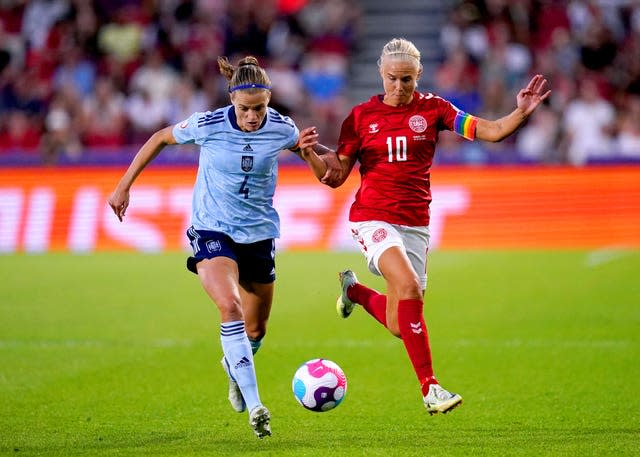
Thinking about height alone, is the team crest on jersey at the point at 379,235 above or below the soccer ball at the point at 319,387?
above

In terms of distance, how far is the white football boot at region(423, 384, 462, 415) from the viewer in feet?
22.3

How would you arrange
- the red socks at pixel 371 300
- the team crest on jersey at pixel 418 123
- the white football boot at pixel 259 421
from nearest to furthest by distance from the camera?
the white football boot at pixel 259 421
the team crest on jersey at pixel 418 123
the red socks at pixel 371 300

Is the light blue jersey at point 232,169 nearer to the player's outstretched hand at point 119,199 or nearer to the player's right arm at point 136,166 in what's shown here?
the player's right arm at point 136,166

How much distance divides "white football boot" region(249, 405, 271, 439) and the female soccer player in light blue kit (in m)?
0.60

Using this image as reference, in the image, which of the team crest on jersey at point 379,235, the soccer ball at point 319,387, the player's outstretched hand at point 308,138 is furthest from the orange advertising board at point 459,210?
the soccer ball at point 319,387

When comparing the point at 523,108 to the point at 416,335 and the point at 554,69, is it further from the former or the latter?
the point at 554,69

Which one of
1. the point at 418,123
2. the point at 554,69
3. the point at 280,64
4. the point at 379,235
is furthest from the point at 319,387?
the point at 280,64

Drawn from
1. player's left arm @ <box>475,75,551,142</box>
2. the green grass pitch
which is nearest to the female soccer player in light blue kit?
the green grass pitch

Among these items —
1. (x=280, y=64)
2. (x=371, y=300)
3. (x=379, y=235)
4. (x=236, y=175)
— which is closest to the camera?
(x=236, y=175)

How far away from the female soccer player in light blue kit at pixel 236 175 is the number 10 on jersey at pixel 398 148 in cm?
45

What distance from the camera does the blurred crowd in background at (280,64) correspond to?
2067cm

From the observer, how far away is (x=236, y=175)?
750cm

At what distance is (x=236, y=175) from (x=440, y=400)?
1927 mm

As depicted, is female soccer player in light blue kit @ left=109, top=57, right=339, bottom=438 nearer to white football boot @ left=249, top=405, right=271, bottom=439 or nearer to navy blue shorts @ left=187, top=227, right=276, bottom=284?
navy blue shorts @ left=187, top=227, right=276, bottom=284
